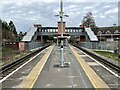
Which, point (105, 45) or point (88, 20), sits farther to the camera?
point (88, 20)

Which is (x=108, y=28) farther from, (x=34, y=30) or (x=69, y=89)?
(x=69, y=89)

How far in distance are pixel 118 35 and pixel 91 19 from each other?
48.3 ft

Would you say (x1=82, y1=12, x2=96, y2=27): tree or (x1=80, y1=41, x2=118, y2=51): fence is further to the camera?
(x1=82, y1=12, x2=96, y2=27): tree

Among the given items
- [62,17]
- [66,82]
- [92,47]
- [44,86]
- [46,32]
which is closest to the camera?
[44,86]

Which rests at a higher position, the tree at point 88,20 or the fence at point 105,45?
the tree at point 88,20

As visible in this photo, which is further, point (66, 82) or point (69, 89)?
point (66, 82)

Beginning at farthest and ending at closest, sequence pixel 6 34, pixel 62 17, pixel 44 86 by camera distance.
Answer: pixel 6 34
pixel 62 17
pixel 44 86

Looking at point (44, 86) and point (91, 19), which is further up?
point (91, 19)

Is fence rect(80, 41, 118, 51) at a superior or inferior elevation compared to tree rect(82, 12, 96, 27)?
inferior

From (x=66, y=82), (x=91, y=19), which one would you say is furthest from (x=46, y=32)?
(x=66, y=82)

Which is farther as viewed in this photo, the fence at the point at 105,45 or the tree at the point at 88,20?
the tree at the point at 88,20

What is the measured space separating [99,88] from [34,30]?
8933 cm

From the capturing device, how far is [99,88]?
11.8 meters

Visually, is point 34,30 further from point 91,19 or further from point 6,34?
point 91,19
